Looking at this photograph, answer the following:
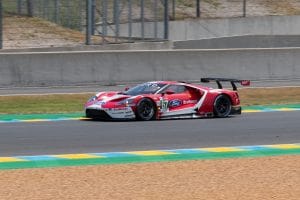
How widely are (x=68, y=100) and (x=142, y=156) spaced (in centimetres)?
1128

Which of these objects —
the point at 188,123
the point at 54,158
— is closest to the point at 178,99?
the point at 188,123

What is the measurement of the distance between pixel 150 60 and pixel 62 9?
32.6 feet

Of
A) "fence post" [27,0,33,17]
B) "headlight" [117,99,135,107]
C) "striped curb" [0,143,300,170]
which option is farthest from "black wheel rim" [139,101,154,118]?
"fence post" [27,0,33,17]

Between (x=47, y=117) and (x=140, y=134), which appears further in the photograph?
(x=47, y=117)

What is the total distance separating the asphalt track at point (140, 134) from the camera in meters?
15.6

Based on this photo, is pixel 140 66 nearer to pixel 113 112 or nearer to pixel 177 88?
pixel 177 88

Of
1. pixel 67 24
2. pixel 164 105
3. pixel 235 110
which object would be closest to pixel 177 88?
pixel 164 105

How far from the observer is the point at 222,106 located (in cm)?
2117

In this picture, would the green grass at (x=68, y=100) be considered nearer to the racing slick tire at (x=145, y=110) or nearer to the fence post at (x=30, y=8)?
the racing slick tire at (x=145, y=110)

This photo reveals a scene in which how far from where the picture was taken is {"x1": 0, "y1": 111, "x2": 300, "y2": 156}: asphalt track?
15.6 meters

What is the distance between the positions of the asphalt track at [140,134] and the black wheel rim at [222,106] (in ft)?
0.86

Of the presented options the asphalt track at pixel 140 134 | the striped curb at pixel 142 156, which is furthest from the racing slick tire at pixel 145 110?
the striped curb at pixel 142 156

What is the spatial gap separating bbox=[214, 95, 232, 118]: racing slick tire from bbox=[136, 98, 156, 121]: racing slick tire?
1.72 m

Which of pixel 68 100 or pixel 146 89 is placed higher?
pixel 146 89
